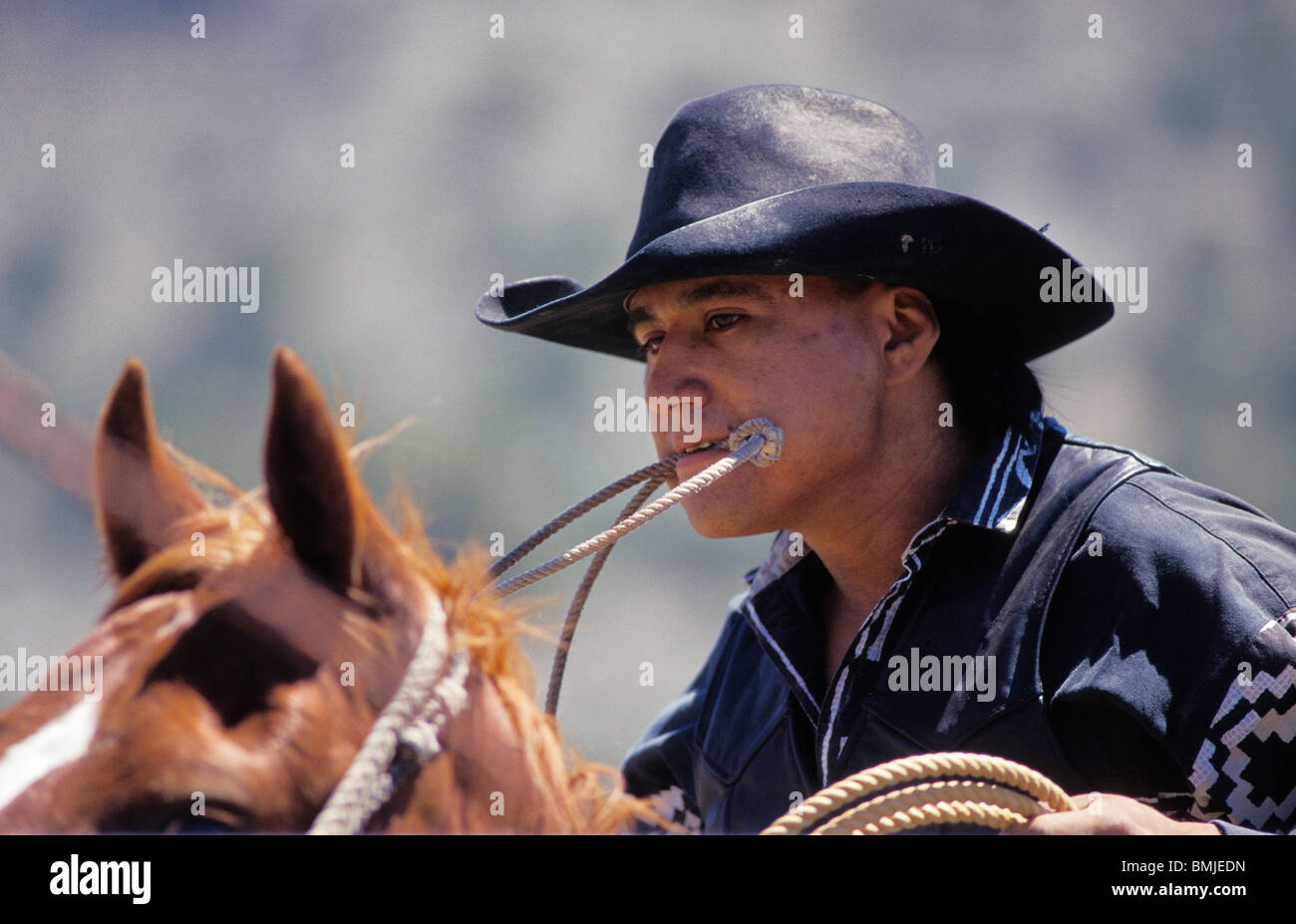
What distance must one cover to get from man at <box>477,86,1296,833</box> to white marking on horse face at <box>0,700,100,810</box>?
115cm

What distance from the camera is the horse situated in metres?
0.86

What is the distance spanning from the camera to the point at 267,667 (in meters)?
0.92

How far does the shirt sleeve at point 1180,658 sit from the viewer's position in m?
1.50

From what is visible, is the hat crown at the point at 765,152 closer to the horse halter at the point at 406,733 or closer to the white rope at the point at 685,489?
the white rope at the point at 685,489

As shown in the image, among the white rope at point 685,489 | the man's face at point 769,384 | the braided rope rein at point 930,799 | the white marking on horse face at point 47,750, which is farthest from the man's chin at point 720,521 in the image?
the white marking on horse face at point 47,750

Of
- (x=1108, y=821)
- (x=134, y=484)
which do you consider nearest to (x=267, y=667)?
(x=134, y=484)

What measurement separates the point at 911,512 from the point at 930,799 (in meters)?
0.88

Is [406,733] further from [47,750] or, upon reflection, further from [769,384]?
[769,384]

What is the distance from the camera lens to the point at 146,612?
3.17 feet

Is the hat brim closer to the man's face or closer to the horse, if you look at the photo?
the man's face

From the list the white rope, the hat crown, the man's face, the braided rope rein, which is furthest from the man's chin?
the braided rope rein

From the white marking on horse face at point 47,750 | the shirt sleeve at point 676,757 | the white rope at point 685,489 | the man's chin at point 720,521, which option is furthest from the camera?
the shirt sleeve at point 676,757

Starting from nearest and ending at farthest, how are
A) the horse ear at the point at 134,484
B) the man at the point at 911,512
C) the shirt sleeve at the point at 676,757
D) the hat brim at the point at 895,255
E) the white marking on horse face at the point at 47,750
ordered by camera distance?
the white marking on horse face at the point at 47,750 < the horse ear at the point at 134,484 < the man at the point at 911,512 < the hat brim at the point at 895,255 < the shirt sleeve at the point at 676,757

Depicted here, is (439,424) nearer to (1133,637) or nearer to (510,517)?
(510,517)
